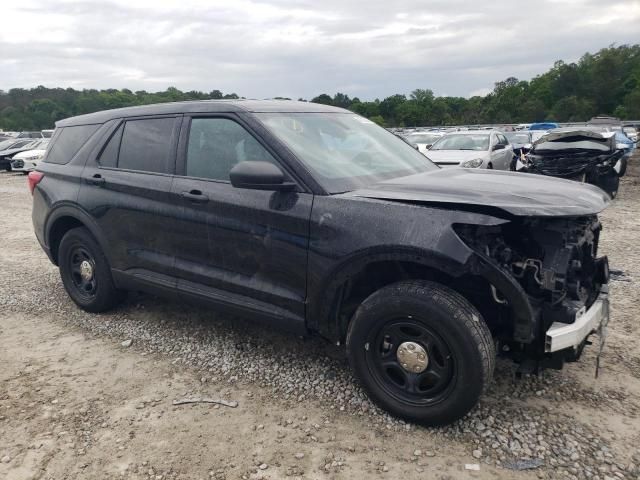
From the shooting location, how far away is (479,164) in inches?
408

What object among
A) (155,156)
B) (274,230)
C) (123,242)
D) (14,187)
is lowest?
(14,187)

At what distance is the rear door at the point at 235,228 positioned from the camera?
10.3ft

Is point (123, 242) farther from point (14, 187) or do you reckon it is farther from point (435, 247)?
point (14, 187)

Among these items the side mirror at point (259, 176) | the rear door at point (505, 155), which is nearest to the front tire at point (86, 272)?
the side mirror at point (259, 176)

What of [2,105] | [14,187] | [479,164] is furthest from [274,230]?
[2,105]

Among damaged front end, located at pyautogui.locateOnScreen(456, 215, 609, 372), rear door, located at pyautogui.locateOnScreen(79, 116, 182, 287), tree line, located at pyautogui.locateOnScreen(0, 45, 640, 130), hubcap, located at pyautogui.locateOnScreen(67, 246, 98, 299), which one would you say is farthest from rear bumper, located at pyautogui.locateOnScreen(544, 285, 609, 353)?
tree line, located at pyautogui.locateOnScreen(0, 45, 640, 130)

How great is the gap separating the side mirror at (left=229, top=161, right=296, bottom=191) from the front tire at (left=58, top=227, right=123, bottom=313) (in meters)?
1.96

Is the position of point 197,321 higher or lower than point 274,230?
lower

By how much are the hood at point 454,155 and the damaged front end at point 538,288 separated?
769cm

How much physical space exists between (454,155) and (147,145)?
8105 millimetres

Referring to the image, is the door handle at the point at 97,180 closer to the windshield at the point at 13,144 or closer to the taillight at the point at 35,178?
the taillight at the point at 35,178

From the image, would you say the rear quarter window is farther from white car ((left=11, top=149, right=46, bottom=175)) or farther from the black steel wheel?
white car ((left=11, top=149, right=46, bottom=175))

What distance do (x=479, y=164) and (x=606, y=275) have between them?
7.47 m

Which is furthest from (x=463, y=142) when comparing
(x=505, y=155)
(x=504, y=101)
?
(x=504, y=101)
